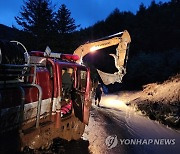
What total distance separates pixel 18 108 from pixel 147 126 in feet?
27.2

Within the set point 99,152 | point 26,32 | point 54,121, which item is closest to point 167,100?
point 99,152

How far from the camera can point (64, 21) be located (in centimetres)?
3528

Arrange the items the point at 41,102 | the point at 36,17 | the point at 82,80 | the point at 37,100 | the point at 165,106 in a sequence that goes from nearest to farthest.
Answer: the point at 37,100 < the point at 41,102 < the point at 82,80 < the point at 165,106 < the point at 36,17

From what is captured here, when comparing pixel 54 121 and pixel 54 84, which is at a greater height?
pixel 54 84

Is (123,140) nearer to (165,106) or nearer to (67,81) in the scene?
(67,81)

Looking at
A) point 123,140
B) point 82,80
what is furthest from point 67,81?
point 123,140

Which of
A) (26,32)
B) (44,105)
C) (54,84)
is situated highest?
(26,32)

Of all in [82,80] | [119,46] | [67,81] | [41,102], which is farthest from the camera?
[119,46]

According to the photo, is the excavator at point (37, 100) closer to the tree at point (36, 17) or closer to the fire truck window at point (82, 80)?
the fire truck window at point (82, 80)

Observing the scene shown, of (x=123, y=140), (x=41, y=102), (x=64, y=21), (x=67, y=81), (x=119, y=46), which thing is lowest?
(x=123, y=140)

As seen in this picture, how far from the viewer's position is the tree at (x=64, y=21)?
34.6 m

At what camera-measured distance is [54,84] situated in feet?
23.7

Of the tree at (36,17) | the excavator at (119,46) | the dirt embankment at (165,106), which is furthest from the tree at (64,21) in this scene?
the excavator at (119,46)

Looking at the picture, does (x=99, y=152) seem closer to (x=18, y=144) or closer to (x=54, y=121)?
(x=54, y=121)
